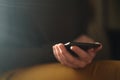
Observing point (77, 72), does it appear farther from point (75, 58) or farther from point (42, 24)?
point (42, 24)

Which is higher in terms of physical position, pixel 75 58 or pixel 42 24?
pixel 42 24

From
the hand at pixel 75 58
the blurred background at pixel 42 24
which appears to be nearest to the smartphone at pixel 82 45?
the hand at pixel 75 58

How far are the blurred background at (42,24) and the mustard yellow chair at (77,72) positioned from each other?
0.44 ft

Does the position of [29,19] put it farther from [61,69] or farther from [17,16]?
[61,69]

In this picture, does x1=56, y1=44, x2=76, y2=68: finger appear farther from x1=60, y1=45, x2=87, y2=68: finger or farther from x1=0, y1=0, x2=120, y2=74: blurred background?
x1=0, y1=0, x2=120, y2=74: blurred background

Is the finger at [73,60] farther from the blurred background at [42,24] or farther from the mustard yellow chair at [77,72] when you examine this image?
the blurred background at [42,24]

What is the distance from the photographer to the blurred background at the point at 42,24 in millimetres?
893

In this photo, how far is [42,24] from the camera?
90 cm

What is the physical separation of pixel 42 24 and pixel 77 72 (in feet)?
0.92

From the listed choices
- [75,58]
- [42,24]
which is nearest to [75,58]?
[75,58]

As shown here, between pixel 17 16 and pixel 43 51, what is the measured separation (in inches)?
7.1

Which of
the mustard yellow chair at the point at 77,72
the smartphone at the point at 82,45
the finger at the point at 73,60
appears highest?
the smartphone at the point at 82,45

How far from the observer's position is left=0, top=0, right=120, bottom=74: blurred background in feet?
2.93

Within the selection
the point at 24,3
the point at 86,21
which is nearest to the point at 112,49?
the point at 86,21
